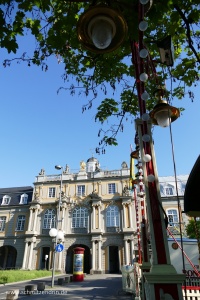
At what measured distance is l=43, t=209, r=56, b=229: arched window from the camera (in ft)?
108

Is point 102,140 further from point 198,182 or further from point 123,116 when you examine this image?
point 198,182

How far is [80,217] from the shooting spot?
33031 millimetres

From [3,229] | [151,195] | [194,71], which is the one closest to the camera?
[151,195]

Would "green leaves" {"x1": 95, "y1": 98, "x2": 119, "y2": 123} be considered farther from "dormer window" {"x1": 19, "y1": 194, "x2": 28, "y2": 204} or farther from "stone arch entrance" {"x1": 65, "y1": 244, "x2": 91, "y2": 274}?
"dormer window" {"x1": 19, "y1": 194, "x2": 28, "y2": 204}

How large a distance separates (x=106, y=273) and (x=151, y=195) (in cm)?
2998

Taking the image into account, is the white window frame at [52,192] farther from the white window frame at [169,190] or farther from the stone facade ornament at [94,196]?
the white window frame at [169,190]

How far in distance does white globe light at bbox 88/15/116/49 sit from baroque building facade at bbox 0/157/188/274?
2788 cm

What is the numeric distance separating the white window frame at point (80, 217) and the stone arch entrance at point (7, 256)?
10.9 meters

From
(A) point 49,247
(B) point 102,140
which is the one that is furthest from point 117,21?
(A) point 49,247

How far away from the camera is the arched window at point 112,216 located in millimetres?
31562

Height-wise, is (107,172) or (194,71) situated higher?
(107,172)

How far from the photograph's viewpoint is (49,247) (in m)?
32.3

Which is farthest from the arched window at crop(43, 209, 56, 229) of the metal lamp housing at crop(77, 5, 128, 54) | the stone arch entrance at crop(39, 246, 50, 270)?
the metal lamp housing at crop(77, 5, 128, 54)

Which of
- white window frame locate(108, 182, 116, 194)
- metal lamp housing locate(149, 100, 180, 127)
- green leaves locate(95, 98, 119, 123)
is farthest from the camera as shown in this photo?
white window frame locate(108, 182, 116, 194)
